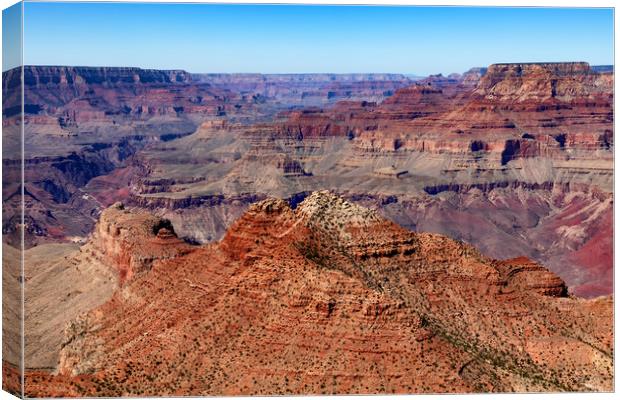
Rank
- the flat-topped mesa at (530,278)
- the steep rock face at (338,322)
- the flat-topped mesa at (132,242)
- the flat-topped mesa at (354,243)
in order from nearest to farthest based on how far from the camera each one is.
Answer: the steep rock face at (338,322) → the flat-topped mesa at (354,243) → the flat-topped mesa at (530,278) → the flat-topped mesa at (132,242)

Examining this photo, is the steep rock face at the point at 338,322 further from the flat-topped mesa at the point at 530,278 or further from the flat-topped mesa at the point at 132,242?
the flat-topped mesa at the point at 132,242

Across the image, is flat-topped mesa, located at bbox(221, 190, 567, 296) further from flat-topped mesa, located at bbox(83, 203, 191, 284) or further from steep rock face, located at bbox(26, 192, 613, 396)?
flat-topped mesa, located at bbox(83, 203, 191, 284)

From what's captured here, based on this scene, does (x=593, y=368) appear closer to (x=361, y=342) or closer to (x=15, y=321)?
(x=361, y=342)

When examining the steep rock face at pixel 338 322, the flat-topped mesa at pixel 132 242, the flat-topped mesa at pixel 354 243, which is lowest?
the flat-topped mesa at pixel 132 242

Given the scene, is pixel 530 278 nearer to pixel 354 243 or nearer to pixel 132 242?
pixel 354 243

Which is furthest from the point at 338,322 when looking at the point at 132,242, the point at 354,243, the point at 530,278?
the point at 132,242

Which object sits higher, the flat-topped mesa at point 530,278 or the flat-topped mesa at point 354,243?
the flat-topped mesa at point 354,243

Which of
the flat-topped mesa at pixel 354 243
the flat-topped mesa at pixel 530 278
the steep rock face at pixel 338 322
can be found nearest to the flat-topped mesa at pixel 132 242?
the steep rock face at pixel 338 322
